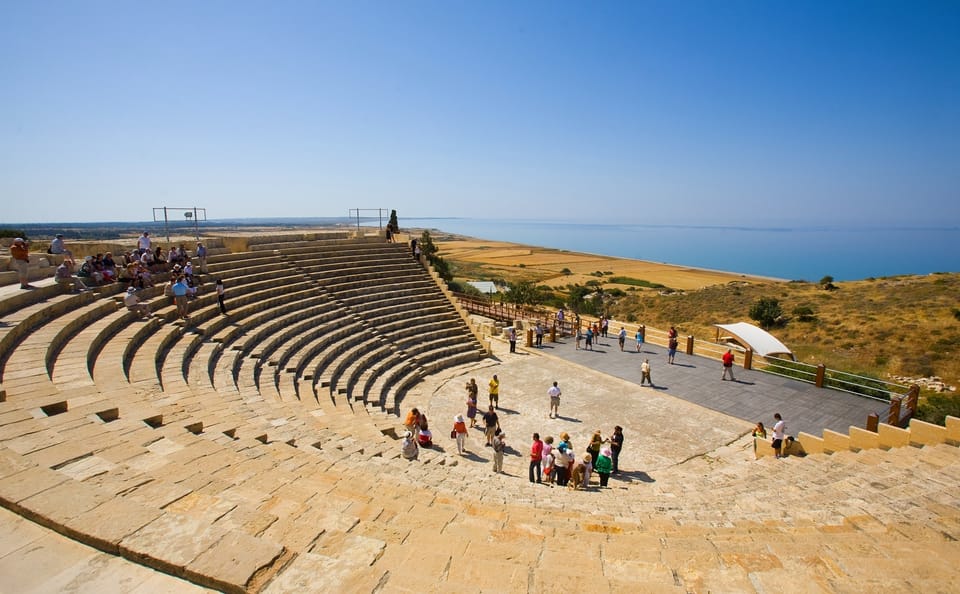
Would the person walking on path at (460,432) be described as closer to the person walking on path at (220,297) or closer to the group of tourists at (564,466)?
the group of tourists at (564,466)

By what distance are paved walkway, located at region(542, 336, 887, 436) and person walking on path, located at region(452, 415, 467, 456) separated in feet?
23.7

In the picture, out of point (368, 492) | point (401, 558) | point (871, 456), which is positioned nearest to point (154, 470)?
point (368, 492)

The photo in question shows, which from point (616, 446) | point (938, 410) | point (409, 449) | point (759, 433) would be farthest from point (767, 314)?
point (409, 449)

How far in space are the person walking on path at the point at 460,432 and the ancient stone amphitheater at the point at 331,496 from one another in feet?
3.38

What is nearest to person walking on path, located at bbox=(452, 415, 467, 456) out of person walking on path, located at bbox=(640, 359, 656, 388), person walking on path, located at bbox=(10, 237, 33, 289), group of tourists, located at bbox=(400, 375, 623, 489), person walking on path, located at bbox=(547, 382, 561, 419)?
group of tourists, located at bbox=(400, 375, 623, 489)

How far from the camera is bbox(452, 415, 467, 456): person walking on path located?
35.1 ft

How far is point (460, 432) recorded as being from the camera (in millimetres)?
10750

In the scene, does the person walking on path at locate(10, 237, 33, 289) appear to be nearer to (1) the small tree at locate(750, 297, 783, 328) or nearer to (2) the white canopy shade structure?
(2) the white canopy shade structure

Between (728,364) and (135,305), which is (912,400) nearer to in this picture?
(728,364)

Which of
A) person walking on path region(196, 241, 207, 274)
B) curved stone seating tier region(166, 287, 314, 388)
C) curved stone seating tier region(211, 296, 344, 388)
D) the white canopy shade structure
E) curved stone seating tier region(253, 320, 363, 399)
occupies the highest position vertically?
person walking on path region(196, 241, 207, 274)

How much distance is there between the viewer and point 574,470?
30.0 ft

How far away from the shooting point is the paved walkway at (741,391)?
40.4ft

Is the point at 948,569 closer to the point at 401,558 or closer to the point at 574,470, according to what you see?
the point at 401,558

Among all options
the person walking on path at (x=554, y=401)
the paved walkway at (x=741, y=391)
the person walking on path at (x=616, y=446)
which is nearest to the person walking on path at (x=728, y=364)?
the paved walkway at (x=741, y=391)
